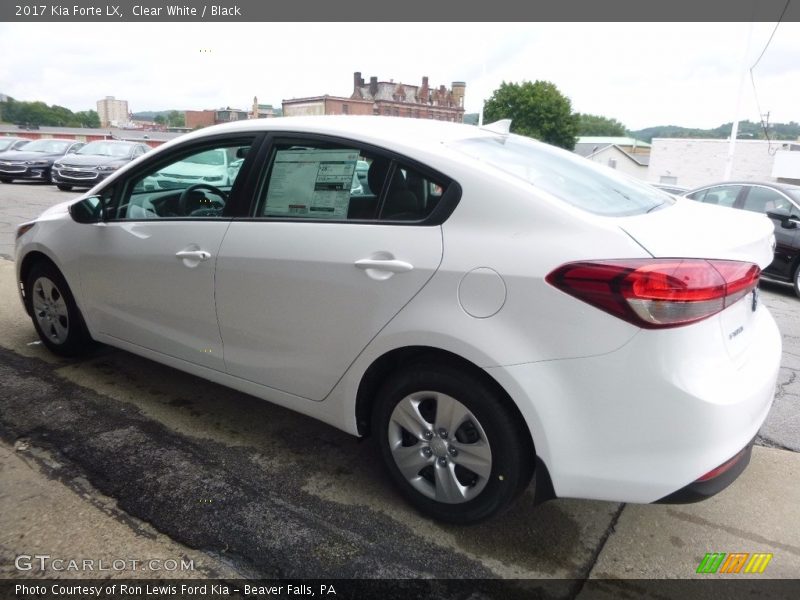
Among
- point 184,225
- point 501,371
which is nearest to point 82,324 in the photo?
point 184,225

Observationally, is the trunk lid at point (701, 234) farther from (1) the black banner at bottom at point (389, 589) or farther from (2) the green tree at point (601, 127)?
(2) the green tree at point (601, 127)

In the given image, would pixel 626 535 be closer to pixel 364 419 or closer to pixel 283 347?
pixel 364 419

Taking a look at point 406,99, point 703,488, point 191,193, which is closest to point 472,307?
point 703,488

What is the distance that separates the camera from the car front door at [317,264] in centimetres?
238

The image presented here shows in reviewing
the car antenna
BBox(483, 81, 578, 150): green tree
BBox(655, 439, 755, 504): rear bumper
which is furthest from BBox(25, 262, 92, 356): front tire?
BBox(483, 81, 578, 150): green tree

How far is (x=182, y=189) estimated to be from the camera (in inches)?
156

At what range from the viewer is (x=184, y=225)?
312cm

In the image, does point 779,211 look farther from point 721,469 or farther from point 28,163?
point 28,163

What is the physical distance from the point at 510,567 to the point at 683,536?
81 cm

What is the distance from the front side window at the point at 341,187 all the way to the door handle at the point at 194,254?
35cm

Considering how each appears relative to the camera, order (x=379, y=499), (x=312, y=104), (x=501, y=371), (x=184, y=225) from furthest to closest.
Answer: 1. (x=312, y=104)
2. (x=184, y=225)
3. (x=379, y=499)
4. (x=501, y=371)

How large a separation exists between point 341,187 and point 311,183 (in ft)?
0.60

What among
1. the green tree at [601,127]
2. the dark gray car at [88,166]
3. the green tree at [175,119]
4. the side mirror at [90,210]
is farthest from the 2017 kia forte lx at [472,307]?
the green tree at [601,127]

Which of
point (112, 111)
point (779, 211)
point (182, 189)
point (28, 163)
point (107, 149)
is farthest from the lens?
point (112, 111)
